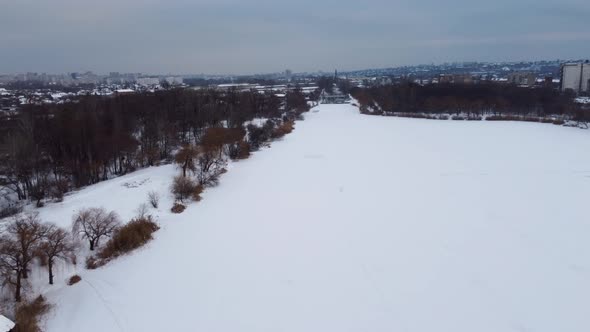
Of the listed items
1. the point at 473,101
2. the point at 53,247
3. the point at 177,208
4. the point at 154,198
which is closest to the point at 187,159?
the point at 154,198

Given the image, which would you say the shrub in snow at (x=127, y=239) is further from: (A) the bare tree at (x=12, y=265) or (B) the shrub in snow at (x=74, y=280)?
(A) the bare tree at (x=12, y=265)

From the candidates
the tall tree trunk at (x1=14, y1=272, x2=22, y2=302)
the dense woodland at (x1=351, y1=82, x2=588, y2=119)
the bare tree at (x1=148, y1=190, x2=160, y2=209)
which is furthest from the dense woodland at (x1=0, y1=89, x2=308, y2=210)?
the dense woodland at (x1=351, y1=82, x2=588, y2=119)

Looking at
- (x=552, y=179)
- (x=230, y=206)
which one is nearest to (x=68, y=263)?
(x=230, y=206)

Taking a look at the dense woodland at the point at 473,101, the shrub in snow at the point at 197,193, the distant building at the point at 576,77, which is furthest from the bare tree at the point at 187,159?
the distant building at the point at 576,77

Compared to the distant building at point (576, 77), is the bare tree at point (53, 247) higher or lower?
lower

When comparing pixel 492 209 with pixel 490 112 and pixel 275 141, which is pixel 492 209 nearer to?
pixel 275 141

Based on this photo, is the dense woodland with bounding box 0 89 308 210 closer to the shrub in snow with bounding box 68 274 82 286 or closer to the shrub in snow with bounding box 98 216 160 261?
the shrub in snow with bounding box 98 216 160 261
